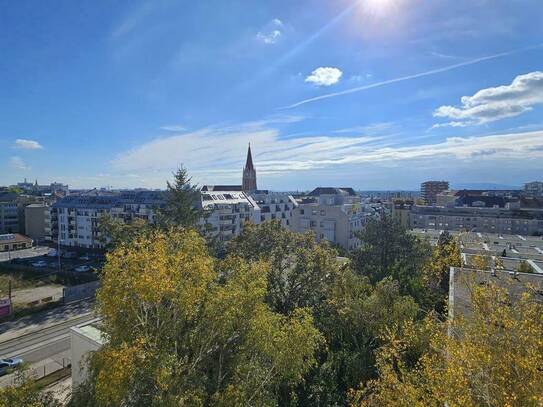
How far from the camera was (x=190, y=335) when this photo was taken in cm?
1076

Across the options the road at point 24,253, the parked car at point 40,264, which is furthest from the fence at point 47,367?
the road at point 24,253

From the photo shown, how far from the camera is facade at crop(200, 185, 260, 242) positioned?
53.6 meters

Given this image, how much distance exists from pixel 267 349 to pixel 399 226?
24492 mm

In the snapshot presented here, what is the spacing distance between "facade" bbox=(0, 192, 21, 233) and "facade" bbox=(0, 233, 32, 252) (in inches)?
668

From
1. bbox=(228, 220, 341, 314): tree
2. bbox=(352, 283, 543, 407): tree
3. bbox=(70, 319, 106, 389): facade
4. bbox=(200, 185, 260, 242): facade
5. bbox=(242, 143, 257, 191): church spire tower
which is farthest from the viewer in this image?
bbox=(242, 143, 257, 191): church spire tower

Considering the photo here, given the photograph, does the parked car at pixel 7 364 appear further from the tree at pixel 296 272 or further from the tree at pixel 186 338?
the tree at pixel 186 338

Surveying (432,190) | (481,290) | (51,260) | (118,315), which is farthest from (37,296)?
(432,190)

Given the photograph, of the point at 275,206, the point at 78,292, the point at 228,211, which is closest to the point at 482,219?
the point at 275,206

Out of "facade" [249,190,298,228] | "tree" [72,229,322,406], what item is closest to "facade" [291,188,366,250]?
"facade" [249,190,298,228]

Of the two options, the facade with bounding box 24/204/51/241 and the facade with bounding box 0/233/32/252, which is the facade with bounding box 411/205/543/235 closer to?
the facade with bounding box 0/233/32/252

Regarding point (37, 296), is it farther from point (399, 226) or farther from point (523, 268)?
point (523, 268)

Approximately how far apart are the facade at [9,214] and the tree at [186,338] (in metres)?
87.0

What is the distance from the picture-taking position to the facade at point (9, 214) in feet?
258

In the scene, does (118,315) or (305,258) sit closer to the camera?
(118,315)
